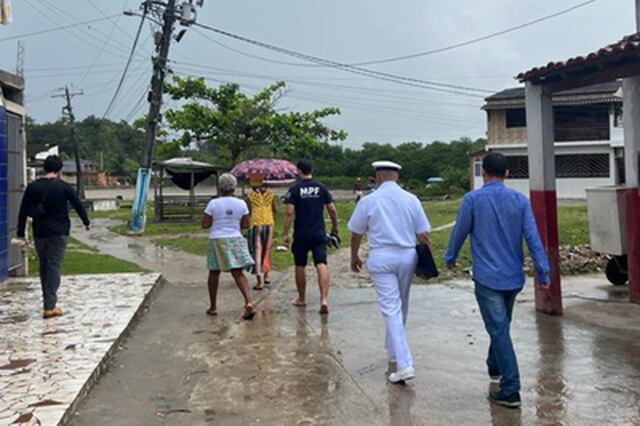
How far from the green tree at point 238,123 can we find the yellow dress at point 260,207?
16.3 metres

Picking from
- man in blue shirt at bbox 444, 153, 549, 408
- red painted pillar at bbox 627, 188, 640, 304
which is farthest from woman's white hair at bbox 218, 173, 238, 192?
red painted pillar at bbox 627, 188, 640, 304

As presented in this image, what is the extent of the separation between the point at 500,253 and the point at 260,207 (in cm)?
511

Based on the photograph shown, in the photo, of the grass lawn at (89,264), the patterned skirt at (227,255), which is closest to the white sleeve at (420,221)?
the patterned skirt at (227,255)

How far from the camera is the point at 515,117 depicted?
122ft

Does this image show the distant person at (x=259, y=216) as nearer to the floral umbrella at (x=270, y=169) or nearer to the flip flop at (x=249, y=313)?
the flip flop at (x=249, y=313)

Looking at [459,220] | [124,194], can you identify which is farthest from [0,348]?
[124,194]

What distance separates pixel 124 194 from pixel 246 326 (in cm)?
4864

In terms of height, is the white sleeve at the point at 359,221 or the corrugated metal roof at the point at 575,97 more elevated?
the corrugated metal roof at the point at 575,97

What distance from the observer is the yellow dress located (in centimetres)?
904

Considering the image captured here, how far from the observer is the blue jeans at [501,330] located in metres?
4.41

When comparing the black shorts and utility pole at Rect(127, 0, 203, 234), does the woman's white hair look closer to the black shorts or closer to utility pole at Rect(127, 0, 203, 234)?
the black shorts

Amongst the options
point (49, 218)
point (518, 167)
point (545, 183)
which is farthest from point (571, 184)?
point (49, 218)

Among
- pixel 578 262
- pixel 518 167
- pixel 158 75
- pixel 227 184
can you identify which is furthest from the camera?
pixel 518 167

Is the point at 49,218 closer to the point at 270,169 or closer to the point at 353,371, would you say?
the point at 353,371
